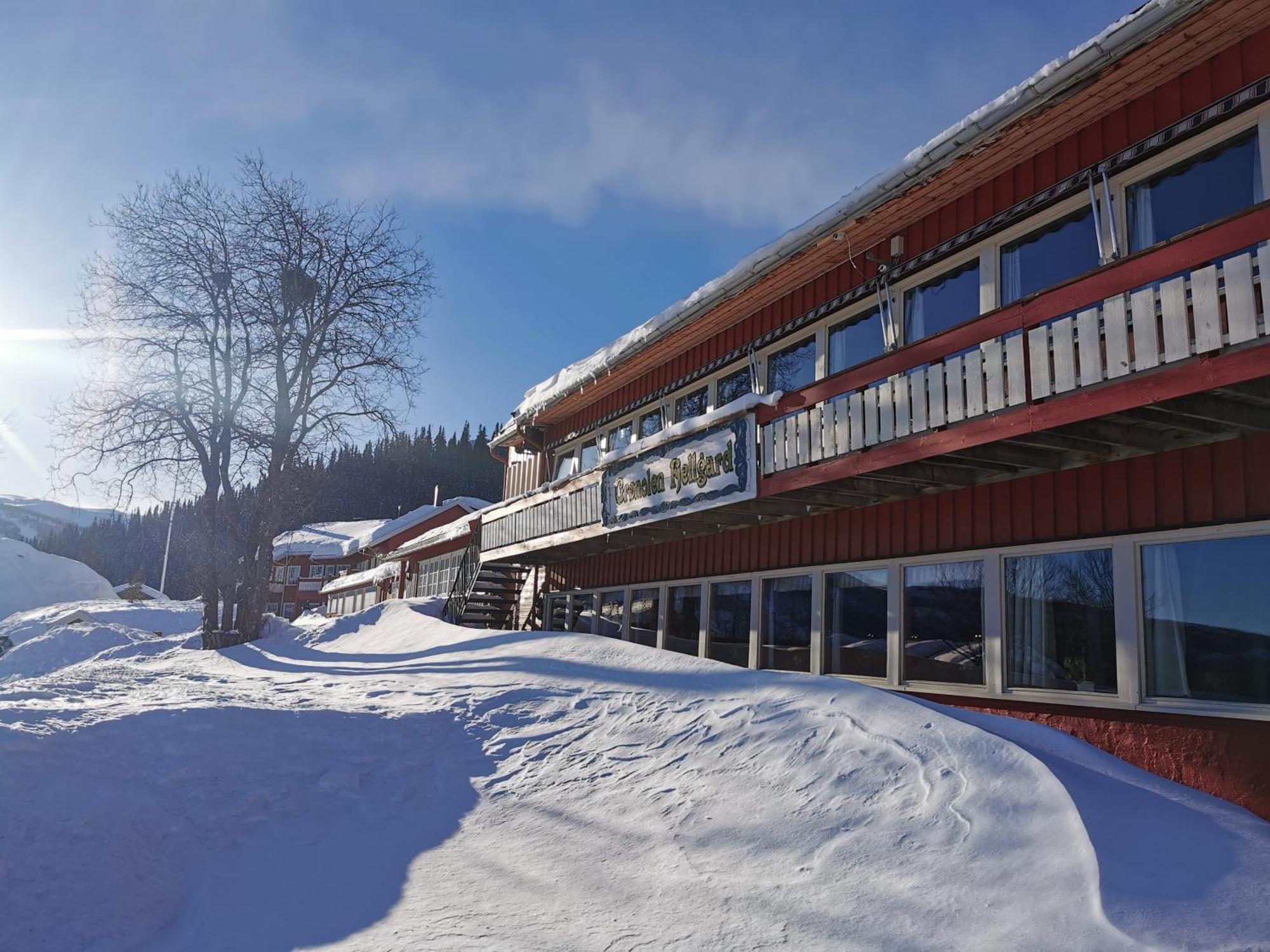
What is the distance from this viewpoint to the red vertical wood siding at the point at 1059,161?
24.9ft

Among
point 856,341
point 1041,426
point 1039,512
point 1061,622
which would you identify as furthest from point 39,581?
point 1041,426

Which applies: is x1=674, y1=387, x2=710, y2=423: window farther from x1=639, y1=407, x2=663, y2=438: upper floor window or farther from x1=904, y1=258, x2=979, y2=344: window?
x1=904, y1=258, x2=979, y2=344: window

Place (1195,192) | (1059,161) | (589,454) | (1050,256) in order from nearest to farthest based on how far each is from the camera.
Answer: (1195,192) < (1059,161) < (1050,256) < (589,454)

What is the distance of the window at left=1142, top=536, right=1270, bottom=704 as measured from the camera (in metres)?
6.88

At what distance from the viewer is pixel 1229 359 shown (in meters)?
5.96

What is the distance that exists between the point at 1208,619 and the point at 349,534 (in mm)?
67848

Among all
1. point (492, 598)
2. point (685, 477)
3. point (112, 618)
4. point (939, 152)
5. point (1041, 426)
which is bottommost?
point (112, 618)

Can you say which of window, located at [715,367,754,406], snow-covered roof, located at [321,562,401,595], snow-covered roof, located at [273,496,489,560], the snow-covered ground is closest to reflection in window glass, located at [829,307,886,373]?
window, located at [715,367,754,406]

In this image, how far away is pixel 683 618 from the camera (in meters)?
15.6

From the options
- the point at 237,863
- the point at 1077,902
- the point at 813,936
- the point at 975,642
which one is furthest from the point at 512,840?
the point at 975,642

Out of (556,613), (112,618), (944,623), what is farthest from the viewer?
(112,618)

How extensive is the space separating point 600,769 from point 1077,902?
4.08 metres

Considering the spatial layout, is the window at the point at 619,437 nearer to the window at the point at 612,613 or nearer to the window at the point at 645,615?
the window at the point at 612,613

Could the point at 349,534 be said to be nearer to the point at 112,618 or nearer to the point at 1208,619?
the point at 112,618
